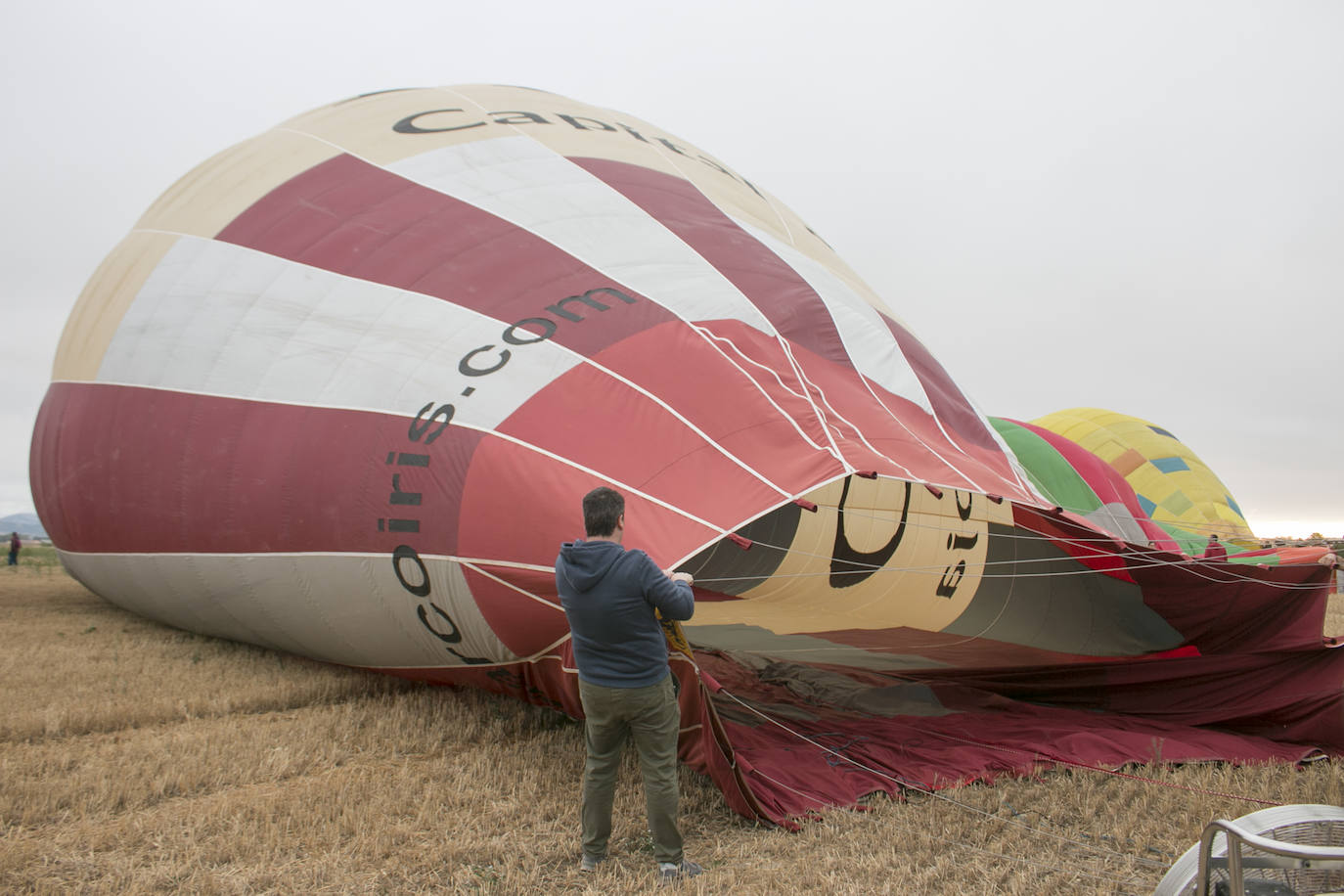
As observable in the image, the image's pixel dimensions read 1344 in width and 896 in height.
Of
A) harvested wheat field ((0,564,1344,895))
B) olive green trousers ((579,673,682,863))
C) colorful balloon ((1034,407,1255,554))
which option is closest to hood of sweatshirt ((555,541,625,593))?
olive green trousers ((579,673,682,863))

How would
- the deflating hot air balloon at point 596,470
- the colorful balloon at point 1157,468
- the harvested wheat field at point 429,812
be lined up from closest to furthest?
the harvested wheat field at point 429,812, the deflating hot air balloon at point 596,470, the colorful balloon at point 1157,468

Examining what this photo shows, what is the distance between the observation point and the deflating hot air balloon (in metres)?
3.65

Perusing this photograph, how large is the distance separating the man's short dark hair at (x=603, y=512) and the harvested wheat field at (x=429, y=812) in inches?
40.4

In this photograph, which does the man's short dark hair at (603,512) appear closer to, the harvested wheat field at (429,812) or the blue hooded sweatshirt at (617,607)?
the blue hooded sweatshirt at (617,607)

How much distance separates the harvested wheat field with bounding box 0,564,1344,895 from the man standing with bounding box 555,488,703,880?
0.16 m

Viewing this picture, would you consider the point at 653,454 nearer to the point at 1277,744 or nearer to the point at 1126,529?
the point at 1277,744

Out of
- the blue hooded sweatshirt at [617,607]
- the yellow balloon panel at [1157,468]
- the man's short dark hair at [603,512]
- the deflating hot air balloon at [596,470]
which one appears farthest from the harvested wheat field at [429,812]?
the yellow balloon panel at [1157,468]

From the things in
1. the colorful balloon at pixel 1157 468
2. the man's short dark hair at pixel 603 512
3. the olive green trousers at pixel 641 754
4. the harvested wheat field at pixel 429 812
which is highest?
the colorful balloon at pixel 1157 468

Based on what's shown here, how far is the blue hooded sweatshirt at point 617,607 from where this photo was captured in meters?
2.75

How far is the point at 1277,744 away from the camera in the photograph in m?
4.52

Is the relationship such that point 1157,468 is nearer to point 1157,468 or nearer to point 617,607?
point 1157,468

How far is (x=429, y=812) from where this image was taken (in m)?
3.22

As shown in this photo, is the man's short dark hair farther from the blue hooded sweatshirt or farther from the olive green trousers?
the olive green trousers

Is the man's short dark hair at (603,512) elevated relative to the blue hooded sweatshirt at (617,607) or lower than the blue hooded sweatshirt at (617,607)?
elevated
